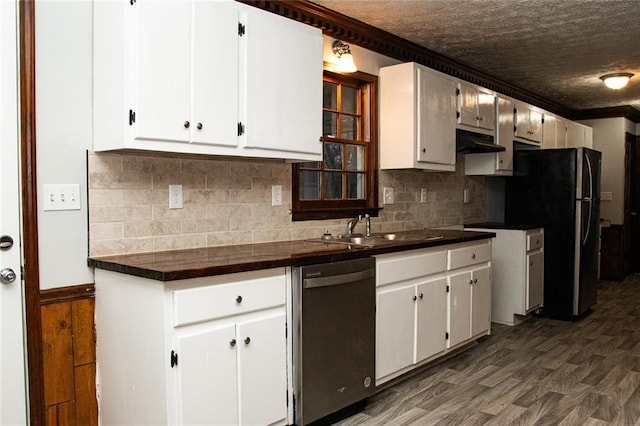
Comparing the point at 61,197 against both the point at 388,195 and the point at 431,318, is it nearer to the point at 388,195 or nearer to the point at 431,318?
the point at 431,318

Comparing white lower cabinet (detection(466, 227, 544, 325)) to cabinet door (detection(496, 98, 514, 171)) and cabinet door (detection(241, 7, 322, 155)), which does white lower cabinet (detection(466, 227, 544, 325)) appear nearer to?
cabinet door (detection(496, 98, 514, 171))

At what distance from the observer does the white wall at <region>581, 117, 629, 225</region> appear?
7.13 m

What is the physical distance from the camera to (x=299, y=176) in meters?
3.28

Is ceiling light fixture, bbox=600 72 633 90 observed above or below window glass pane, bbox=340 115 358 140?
above

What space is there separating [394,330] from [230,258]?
1163mm

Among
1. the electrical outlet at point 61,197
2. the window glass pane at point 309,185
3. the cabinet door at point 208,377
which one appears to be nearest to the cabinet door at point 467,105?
the window glass pane at point 309,185

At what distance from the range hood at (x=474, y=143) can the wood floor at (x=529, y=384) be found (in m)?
1.52

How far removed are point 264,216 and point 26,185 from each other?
127 centimetres

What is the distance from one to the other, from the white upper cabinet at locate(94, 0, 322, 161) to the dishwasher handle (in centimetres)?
67

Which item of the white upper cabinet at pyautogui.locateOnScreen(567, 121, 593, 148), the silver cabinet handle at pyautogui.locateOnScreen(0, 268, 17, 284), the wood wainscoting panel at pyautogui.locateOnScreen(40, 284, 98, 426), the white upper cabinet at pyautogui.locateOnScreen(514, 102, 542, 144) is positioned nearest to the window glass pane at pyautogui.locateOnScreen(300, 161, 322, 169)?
the wood wainscoting panel at pyautogui.locateOnScreen(40, 284, 98, 426)

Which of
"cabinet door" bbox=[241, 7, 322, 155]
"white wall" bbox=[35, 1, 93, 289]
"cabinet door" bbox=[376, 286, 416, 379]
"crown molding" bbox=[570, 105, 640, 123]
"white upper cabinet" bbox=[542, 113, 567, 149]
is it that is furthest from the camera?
"crown molding" bbox=[570, 105, 640, 123]

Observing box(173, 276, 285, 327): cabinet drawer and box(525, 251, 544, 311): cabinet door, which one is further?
box(525, 251, 544, 311): cabinet door

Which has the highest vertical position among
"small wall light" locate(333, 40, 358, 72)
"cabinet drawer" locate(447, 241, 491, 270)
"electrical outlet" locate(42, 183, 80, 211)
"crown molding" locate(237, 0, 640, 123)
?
"crown molding" locate(237, 0, 640, 123)

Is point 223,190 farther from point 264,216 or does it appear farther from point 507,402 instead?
point 507,402
